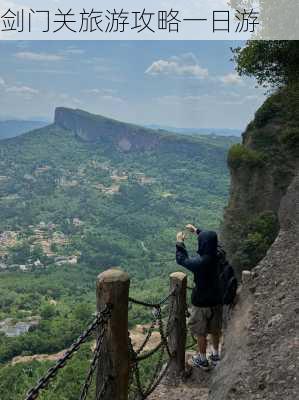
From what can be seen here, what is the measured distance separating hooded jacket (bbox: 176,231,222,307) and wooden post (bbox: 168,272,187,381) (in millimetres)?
333

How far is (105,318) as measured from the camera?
4145 millimetres

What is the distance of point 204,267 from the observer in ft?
20.5

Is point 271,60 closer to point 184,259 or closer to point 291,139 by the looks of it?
point 291,139

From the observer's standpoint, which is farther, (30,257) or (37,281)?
(30,257)

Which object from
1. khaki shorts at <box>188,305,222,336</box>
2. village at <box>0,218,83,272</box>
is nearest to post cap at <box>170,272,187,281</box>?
khaki shorts at <box>188,305,222,336</box>

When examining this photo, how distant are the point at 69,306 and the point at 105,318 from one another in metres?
73.2

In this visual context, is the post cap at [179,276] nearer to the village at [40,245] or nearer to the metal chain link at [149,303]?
the metal chain link at [149,303]

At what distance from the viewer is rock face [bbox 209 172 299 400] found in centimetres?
487

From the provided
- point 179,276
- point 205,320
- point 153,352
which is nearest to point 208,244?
point 179,276

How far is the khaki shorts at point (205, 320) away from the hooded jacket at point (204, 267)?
0.39 ft

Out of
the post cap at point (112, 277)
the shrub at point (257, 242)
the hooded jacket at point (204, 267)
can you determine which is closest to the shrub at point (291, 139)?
the shrub at point (257, 242)

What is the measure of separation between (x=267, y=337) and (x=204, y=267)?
44.2 inches

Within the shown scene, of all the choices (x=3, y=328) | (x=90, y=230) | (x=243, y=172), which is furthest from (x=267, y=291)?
(x=90, y=230)

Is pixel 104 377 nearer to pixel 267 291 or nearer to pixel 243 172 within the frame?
pixel 267 291
